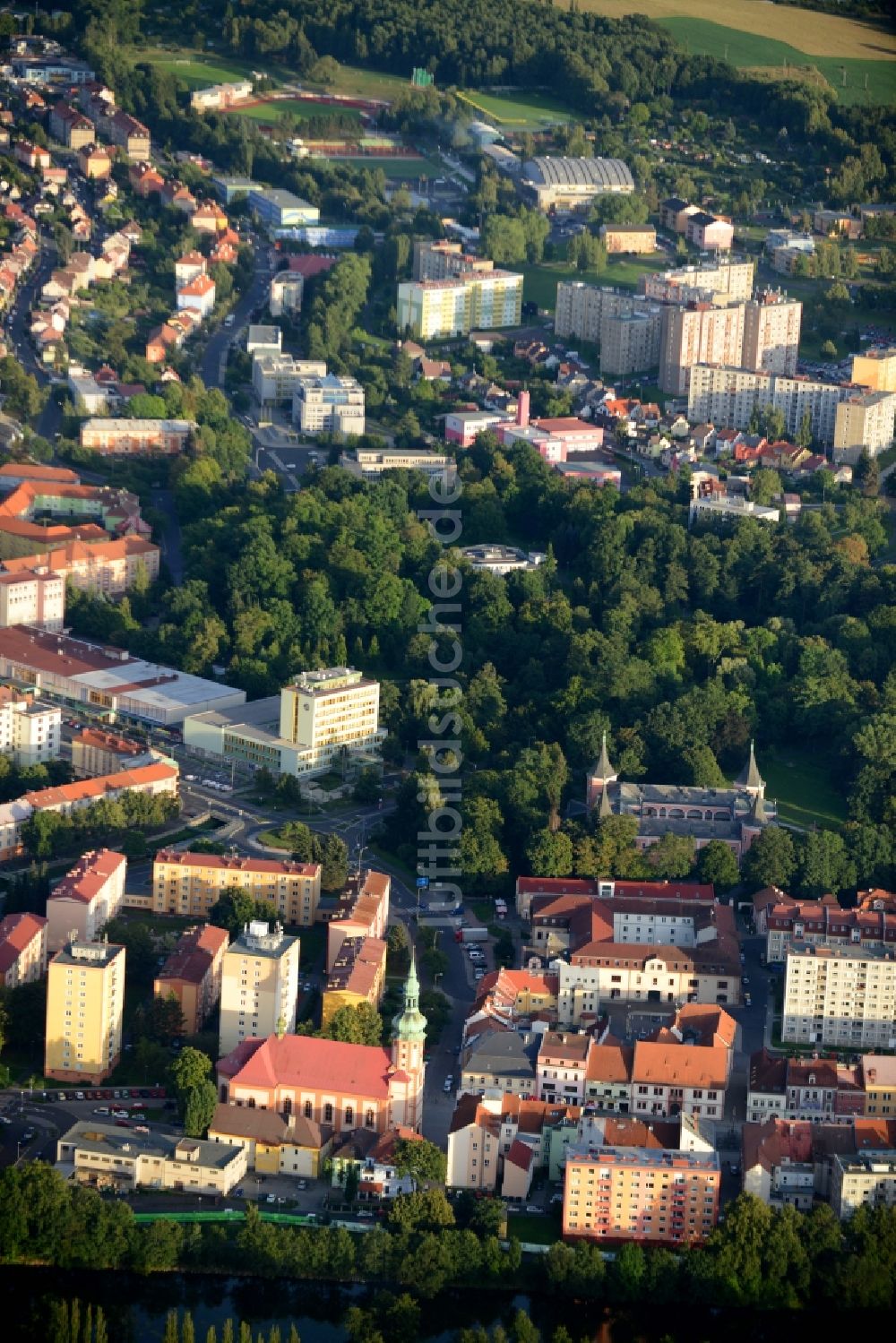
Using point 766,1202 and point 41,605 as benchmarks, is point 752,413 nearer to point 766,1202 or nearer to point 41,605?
point 41,605

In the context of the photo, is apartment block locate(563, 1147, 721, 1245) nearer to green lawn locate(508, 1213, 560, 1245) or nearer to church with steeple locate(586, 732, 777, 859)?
green lawn locate(508, 1213, 560, 1245)

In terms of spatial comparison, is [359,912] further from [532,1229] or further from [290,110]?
[290,110]

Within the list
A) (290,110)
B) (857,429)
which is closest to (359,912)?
(857,429)

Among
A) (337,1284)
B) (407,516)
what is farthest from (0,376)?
(337,1284)

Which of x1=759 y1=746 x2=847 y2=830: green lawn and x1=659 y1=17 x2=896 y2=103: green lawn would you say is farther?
x1=659 y1=17 x2=896 y2=103: green lawn

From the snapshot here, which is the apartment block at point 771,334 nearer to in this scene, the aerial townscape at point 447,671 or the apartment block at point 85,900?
the aerial townscape at point 447,671

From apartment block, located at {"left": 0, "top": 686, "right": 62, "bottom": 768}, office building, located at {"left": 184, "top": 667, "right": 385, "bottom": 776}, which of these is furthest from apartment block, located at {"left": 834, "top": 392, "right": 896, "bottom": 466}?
apartment block, located at {"left": 0, "top": 686, "right": 62, "bottom": 768}
